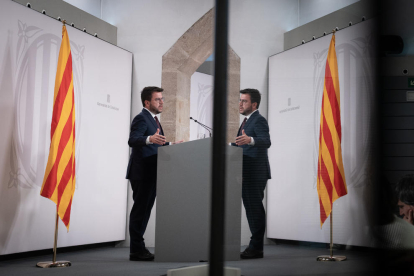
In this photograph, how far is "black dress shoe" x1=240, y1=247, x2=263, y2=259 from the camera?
165cm

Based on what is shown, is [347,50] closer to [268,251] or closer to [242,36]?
[242,36]

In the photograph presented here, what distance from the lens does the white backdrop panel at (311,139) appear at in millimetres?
1607

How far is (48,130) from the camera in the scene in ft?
13.8

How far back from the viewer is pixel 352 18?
1.64 meters

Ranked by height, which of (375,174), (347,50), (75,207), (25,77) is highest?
(25,77)

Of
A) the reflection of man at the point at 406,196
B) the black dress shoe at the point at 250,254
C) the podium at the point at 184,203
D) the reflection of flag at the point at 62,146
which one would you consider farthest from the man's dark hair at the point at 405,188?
the reflection of flag at the point at 62,146

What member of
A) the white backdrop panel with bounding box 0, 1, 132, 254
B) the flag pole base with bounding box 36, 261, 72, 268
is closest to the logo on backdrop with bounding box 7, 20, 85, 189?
the white backdrop panel with bounding box 0, 1, 132, 254

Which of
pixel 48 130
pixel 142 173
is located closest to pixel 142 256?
pixel 142 173

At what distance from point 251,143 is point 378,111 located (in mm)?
515

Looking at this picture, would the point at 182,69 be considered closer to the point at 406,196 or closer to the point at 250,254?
the point at 250,254

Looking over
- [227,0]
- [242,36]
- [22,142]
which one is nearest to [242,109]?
[242,36]

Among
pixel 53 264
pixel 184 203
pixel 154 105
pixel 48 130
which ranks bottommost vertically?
pixel 53 264

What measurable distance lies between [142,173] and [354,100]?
2.24 m

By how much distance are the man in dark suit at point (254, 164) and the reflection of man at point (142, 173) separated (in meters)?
1.78
